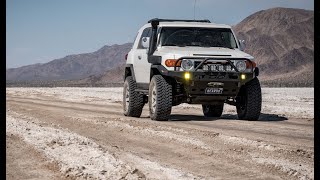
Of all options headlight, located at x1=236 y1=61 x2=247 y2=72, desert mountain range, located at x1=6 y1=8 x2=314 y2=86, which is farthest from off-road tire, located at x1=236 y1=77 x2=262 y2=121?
desert mountain range, located at x1=6 y1=8 x2=314 y2=86

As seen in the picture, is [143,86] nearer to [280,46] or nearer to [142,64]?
[142,64]

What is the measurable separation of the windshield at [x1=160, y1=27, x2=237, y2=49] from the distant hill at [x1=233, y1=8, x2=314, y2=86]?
11166cm

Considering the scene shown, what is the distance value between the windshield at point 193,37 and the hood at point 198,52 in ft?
1.01

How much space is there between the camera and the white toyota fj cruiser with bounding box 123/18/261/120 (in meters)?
10.8

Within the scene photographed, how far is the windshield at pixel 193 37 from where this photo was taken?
11.9m

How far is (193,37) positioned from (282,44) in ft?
532

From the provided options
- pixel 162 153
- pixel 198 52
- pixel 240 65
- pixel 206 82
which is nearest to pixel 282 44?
pixel 240 65

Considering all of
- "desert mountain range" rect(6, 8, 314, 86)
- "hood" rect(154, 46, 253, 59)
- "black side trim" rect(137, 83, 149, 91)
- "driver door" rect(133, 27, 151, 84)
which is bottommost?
"desert mountain range" rect(6, 8, 314, 86)

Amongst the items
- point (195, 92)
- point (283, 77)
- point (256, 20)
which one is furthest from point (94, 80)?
point (195, 92)

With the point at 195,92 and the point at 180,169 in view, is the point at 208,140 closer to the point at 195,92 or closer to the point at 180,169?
the point at 180,169

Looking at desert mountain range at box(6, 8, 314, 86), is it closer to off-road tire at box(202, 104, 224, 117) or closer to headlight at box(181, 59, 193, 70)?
off-road tire at box(202, 104, 224, 117)

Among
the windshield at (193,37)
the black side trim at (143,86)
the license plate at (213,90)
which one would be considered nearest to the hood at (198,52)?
the windshield at (193,37)

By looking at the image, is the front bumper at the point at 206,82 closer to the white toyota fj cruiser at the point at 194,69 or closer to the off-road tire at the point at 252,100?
the white toyota fj cruiser at the point at 194,69
